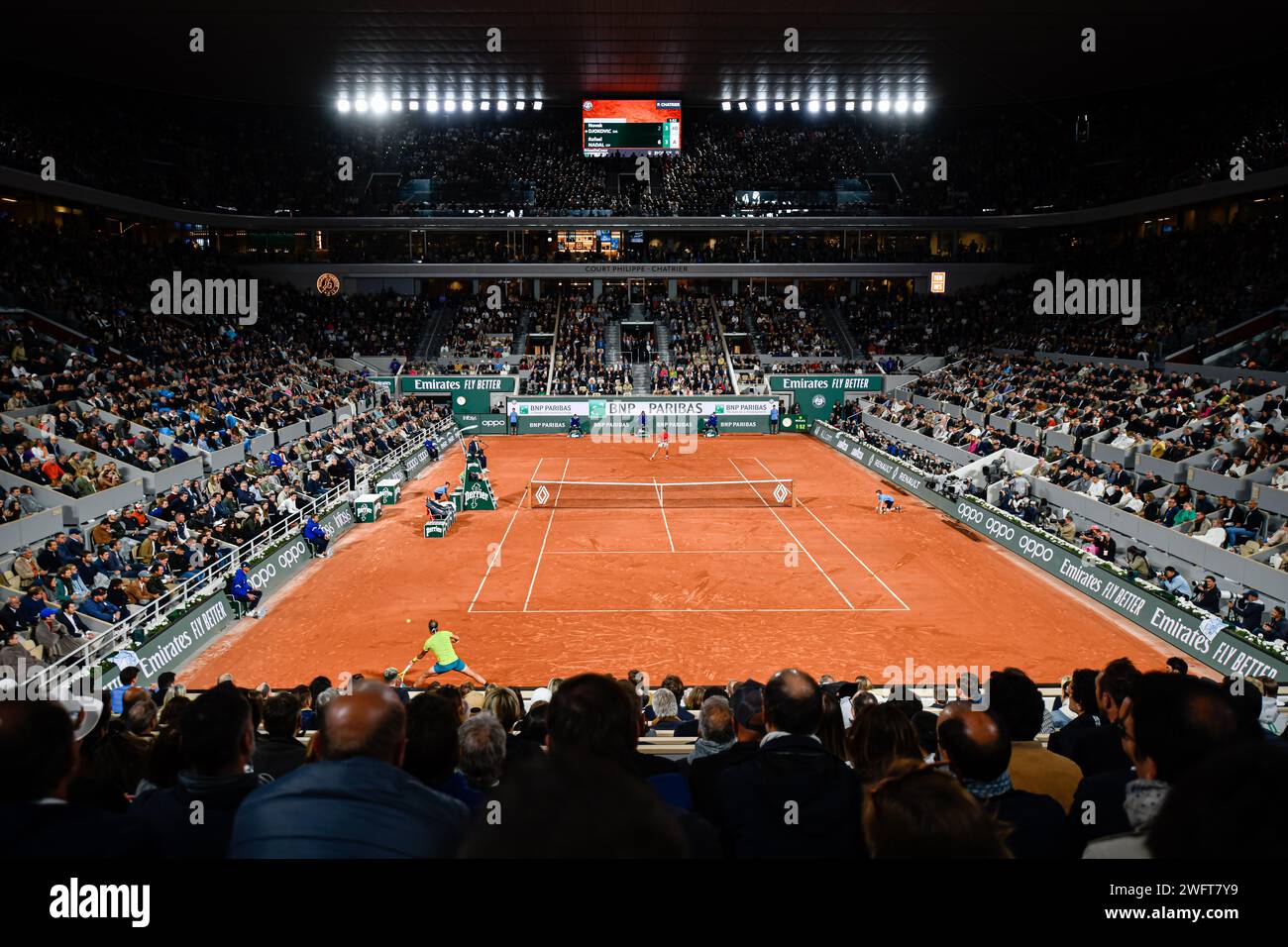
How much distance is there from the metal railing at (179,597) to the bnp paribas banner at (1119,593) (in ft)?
64.1

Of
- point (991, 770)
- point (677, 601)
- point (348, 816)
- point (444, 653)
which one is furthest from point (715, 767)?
point (677, 601)

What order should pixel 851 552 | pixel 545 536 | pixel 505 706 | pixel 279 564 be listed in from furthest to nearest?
pixel 545 536 → pixel 851 552 → pixel 279 564 → pixel 505 706

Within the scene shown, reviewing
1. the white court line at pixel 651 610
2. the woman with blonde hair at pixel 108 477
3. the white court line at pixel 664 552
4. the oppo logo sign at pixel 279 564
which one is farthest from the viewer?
the white court line at pixel 664 552

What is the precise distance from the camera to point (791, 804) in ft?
12.2

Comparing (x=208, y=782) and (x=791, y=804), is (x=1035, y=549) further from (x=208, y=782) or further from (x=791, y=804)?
(x=208, y=782)

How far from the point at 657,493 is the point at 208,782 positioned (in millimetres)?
30021

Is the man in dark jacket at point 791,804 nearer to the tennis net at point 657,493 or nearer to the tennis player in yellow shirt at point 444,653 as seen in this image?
the tennis player in yellow shirt at point 444,653

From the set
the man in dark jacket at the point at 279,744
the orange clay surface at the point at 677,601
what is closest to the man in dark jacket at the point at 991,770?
the man in dark jacket at the point at 279,744

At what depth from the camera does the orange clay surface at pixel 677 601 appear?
17188mm

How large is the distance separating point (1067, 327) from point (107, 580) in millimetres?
46420

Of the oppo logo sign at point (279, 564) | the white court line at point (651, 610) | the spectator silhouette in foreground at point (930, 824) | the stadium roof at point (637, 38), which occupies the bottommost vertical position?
the white court line at point (651, 610)

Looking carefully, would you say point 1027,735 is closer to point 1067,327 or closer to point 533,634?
point 533,634
